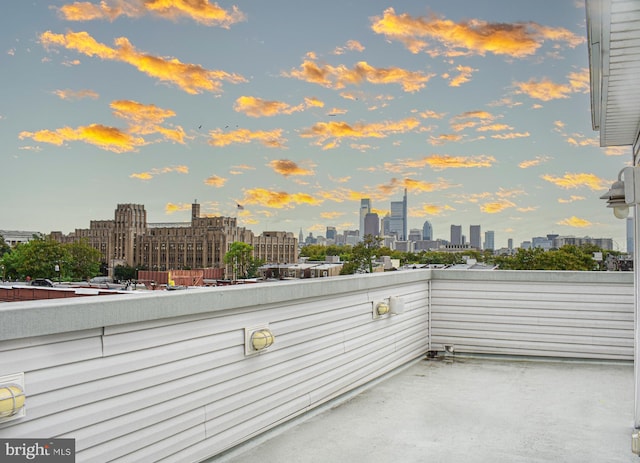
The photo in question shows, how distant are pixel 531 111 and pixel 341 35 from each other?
86.3ft

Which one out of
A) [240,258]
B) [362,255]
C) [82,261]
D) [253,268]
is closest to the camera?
[362,255]

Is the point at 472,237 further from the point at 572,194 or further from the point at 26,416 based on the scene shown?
the point at 26,416

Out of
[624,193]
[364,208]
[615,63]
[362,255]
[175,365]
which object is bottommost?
[362,255]

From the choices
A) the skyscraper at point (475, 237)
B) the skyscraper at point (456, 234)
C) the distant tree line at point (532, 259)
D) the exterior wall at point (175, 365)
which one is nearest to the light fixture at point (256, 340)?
the exterior wall at point (175, 365)

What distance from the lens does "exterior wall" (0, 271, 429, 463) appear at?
2.31 metres

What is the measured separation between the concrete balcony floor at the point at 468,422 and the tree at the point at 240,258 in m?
73.7

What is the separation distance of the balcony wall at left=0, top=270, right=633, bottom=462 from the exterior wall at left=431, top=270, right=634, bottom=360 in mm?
14


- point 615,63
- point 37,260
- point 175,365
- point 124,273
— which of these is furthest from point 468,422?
point 124,273

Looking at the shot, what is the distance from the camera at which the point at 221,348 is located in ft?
10.8

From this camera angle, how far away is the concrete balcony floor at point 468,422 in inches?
135

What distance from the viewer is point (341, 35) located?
252 feet

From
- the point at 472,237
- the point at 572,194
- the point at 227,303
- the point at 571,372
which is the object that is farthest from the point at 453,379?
the point at 472,237

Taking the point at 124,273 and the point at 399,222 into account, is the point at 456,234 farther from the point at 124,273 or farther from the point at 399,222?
the point at 124,273

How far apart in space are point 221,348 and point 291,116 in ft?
297
